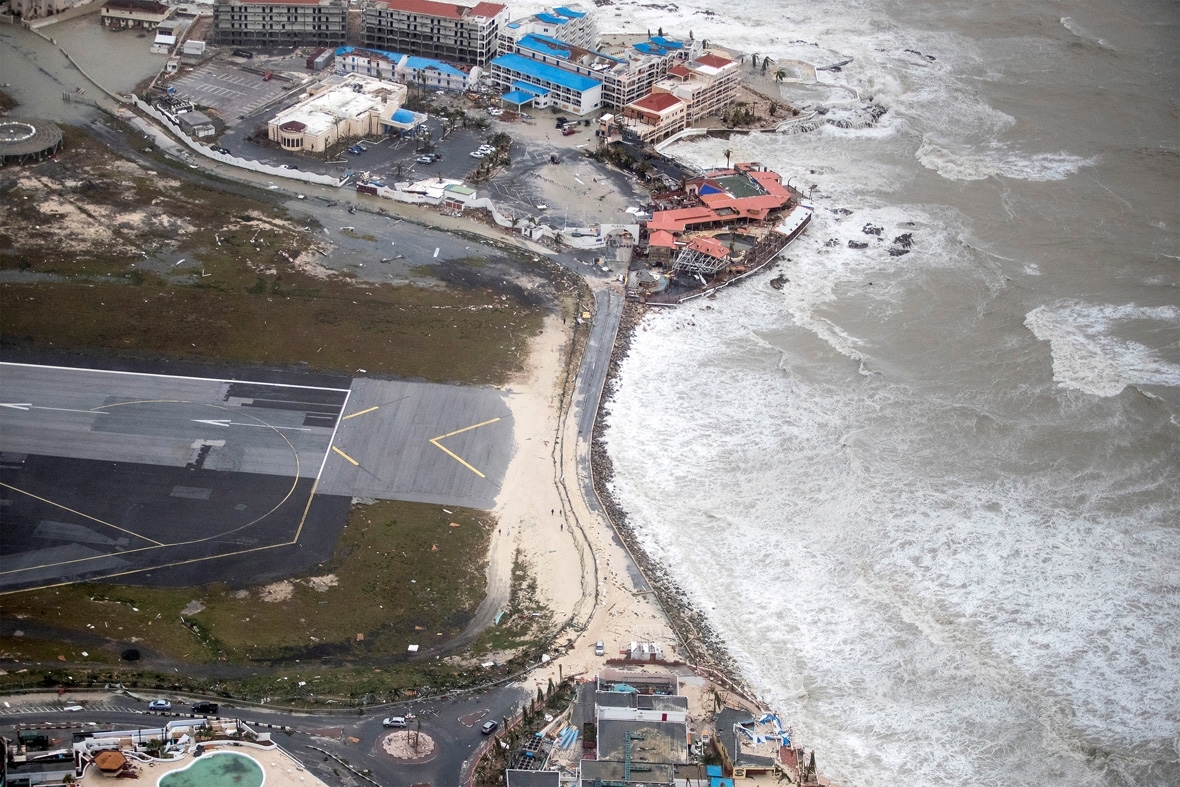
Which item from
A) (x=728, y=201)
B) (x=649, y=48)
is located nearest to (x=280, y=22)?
(x=649, y=48)

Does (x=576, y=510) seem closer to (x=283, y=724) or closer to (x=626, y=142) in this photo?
(x=283, y=724)

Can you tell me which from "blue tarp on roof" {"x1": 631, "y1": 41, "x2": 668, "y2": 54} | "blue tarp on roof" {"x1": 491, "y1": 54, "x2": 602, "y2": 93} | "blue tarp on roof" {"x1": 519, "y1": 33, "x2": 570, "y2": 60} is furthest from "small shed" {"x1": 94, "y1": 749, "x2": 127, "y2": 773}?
"blue tarp on roof" {"x1": 631, "y1": 41, "x2": 668, "y2": 54}

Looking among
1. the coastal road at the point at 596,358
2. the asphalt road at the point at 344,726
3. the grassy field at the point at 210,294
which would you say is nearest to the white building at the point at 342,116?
the grassy field at the point at 210,294

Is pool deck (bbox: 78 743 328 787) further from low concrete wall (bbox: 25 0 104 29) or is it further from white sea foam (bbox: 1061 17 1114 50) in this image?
white sea foam (bbox: 1061 17 1114 50)

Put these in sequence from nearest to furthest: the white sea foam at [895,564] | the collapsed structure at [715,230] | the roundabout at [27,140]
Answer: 1. the white sea foam at [895,564]
2. the collapsed structure at [715,230]
3. the roundabout at [27,140]

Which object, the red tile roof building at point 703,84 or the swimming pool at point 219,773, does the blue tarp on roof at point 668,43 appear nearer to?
the red tile roof building at point 703,84

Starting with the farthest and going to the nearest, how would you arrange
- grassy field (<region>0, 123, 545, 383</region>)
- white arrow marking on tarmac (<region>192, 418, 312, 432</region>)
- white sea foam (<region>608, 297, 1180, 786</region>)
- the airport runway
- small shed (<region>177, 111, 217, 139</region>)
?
small shed (<region>177, 111, 217, 139</region>) < grassy field (<region>0, 123, 545, 383</region>) < white arrow marking on tarmac (<region>192, 418, 312, 432</region>) < the airport runway < white sea foam (<region>608, 297, 1180, 786</region>)
